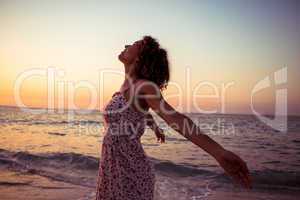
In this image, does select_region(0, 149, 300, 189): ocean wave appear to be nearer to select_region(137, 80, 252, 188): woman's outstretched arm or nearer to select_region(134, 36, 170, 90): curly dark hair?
select_region(134, 36, 170, 90): curly dark hair

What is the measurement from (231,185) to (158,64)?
20.0 ft

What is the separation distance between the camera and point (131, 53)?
2.51 meters

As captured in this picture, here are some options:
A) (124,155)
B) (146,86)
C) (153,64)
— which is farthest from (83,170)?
(146,86)

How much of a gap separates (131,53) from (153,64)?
0.58 ft

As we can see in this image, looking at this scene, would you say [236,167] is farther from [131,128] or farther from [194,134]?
[131,128]

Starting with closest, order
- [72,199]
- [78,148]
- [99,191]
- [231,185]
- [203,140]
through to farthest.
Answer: [203,140] → [99,191] → [72,199] → [231,185] → [78,148]

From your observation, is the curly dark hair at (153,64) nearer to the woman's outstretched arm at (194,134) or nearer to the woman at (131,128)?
the woman at (131,128)

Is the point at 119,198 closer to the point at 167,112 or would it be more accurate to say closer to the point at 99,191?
the point at 99,191

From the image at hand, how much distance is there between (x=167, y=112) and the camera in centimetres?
200

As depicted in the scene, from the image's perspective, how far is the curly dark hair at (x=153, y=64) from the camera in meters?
2.39

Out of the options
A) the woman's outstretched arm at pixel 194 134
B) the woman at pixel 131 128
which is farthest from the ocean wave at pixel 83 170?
the woman's outstretched arm at pixel 194 134

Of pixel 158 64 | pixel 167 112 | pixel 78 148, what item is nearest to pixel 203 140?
pixel 167 112

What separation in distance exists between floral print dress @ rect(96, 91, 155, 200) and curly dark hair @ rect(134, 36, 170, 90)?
0.65 ft

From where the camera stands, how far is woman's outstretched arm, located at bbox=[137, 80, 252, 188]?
1.74m
